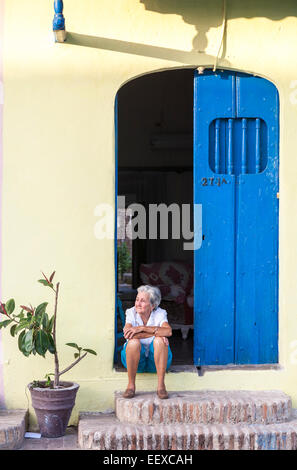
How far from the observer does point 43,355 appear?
16.4ft

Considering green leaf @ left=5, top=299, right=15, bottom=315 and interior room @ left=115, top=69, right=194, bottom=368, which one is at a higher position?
interior room @ left=115, top=69, right=194, bottom=368

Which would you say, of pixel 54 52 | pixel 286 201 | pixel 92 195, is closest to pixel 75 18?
pixel 54 52

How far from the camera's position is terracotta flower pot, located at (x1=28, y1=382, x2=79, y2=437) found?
500 centimetres

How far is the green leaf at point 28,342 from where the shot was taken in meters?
4.93

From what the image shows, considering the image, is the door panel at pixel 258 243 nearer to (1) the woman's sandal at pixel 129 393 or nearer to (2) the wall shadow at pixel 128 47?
(2) the wall shadow at pixel 128 47

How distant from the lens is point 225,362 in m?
5.76

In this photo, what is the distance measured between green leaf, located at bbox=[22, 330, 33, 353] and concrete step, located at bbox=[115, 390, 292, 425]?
2.78 ft

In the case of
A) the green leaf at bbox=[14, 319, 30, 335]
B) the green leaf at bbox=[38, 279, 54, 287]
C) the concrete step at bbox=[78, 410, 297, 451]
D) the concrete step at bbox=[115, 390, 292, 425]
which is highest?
the green leaf at bbox=[38, 279, 54, 287]

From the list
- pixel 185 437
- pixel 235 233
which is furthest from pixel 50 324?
pixel 235 233

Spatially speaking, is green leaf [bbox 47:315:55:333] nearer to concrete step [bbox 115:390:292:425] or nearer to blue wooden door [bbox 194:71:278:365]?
concrete step [bbox 115:390:292:425]

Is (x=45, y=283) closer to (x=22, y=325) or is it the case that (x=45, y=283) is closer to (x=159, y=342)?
(x=22, y=325)

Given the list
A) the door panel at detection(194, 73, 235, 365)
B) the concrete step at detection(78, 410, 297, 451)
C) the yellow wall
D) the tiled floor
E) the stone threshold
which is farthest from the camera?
the door panel at detection(194, 73, 235, 365)

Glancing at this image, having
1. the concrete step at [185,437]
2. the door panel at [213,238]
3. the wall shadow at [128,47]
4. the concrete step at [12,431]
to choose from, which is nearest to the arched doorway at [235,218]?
the door panel at [213,238]

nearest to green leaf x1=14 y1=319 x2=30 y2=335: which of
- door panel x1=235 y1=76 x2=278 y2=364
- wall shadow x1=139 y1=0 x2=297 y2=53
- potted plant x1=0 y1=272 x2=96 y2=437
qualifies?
potted plant x1=0 y1=272 x2=96 y2=437
